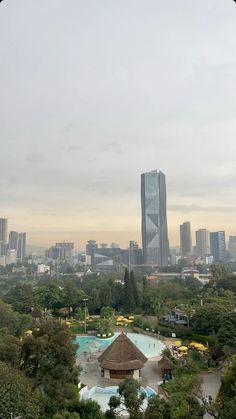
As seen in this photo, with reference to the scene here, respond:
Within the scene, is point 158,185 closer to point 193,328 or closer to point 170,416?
point 193,328

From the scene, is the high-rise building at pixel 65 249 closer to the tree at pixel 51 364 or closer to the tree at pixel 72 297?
the tree at pixel 72 297

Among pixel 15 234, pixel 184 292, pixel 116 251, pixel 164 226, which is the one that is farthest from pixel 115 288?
pixel 15 234

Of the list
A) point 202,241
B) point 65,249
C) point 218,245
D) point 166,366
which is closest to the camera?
point 166,366

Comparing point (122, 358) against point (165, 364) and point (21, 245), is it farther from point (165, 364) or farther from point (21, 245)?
point (21, 245)

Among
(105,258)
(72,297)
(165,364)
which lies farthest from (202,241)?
(165,364)

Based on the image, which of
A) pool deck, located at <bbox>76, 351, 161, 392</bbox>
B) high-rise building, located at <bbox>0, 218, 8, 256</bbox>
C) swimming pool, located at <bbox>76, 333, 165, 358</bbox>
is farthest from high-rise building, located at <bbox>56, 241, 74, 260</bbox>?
pool deck, located at <bbox>76, 351, 161, 392</bbox>

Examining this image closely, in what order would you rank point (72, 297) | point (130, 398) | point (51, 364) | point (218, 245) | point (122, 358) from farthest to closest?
1. point (218, 245)
2. point (72, 297)
3. point (122, 358)
4. point (130, 398)
5. point (51, 364)
